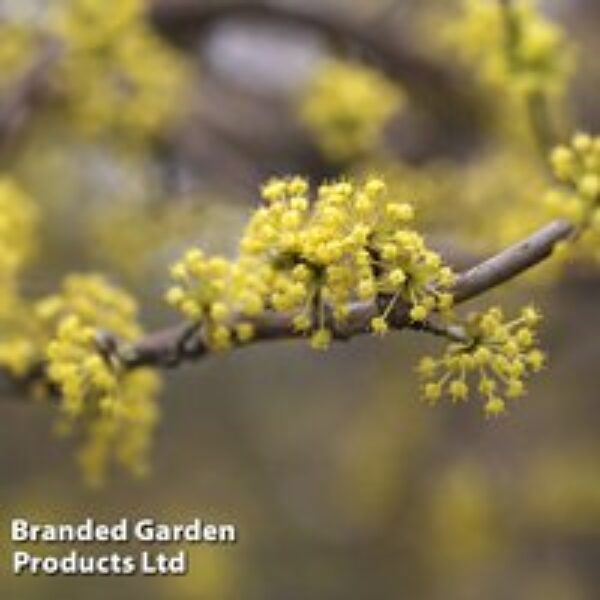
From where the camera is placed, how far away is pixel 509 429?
4488 millimetres

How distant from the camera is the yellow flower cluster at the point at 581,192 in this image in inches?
64.7

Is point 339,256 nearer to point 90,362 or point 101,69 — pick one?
point 90,362

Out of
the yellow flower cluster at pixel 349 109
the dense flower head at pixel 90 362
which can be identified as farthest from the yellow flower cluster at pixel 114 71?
the dense flower head at pixel 90 362

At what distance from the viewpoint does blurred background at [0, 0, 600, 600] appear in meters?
3.32

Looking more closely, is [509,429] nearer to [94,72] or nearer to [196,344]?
[94,72]

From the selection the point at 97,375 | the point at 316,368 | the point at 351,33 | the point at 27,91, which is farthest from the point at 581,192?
the point at 316,368

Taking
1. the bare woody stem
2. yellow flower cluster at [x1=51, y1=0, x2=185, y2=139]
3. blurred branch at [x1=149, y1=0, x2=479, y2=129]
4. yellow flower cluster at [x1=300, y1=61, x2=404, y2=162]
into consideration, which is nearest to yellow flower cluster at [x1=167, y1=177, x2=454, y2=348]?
the bare woody stem

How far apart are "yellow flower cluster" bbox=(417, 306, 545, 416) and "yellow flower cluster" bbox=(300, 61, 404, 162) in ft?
4.74

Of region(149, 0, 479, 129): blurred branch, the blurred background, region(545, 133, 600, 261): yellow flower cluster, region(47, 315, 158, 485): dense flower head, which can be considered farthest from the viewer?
region(149, 0, 479, 129): blurred branch

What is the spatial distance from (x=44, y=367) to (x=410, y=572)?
2339mm

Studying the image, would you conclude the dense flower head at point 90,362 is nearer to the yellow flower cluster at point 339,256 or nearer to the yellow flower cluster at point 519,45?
the yellow flower cluster at point 339,256

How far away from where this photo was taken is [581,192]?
5.41 feet

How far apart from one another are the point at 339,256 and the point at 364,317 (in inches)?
3.6

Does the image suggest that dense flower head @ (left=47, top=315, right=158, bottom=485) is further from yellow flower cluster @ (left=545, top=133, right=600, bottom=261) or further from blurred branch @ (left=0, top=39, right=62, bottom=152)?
blurred branch @ (left=0, top=39, right=62, bottom=152)
